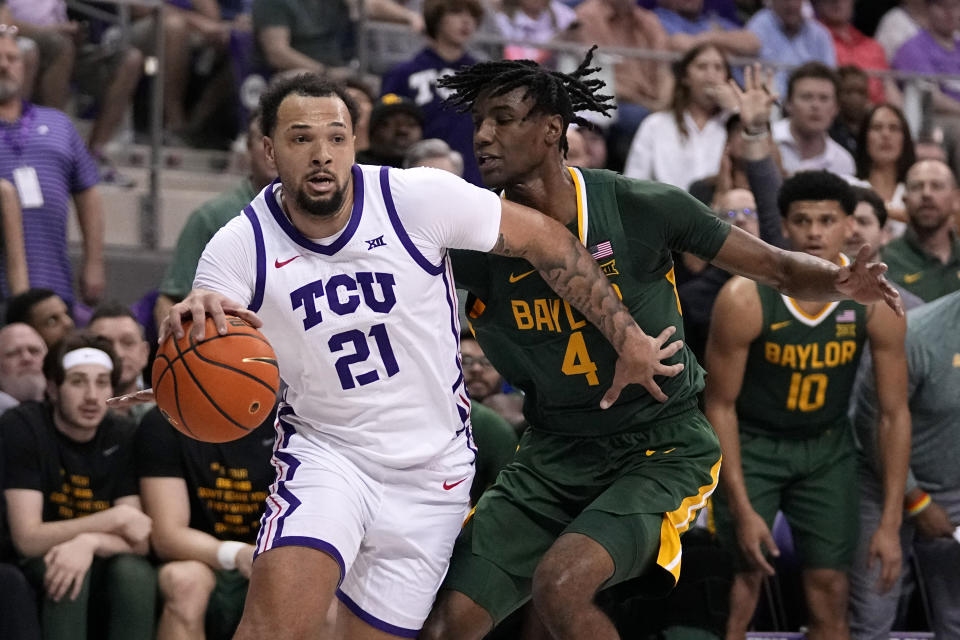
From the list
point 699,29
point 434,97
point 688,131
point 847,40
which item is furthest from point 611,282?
point 847,40

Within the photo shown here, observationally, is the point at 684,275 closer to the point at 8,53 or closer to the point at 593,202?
the point at 593,202

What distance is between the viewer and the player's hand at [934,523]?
6109 millimetres

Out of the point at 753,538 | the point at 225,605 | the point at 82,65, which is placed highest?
the point at 82,65

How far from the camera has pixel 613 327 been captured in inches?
168

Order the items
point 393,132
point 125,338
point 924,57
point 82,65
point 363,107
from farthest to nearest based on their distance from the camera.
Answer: point 924,57
point 82,65
point 363,107
point 393,132
point 125,338

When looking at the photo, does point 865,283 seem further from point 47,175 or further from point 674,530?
point 47,175

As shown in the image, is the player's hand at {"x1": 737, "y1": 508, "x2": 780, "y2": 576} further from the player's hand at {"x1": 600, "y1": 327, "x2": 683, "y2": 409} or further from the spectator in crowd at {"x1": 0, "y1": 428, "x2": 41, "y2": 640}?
the spectator in crowd at {"x1": 0, "y1": 428, "x2": 41, "y2": 640}

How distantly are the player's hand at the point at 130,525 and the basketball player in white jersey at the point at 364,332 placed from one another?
4.51ft

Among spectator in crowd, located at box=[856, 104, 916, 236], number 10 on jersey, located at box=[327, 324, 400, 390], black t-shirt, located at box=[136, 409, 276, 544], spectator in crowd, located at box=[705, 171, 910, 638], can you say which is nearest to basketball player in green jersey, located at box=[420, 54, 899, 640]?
number 10 on jersey, located at box=[327, 324, 400, 390]

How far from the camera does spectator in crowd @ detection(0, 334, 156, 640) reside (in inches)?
208

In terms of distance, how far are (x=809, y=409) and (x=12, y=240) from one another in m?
3.94

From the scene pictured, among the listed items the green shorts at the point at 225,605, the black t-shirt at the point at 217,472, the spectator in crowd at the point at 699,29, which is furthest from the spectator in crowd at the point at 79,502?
the spectator in crowd at the point at 699,29

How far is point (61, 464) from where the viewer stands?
5621 mm

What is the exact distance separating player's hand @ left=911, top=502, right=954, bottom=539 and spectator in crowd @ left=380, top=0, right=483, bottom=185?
10.5 feet
